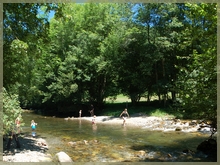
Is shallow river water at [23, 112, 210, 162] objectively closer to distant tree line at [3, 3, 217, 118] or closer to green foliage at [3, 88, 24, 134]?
green foliage at [3, 88, 24, 134]

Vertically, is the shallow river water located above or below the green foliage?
below

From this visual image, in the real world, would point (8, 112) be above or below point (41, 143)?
above

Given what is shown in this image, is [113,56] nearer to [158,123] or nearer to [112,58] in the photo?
[112,58]

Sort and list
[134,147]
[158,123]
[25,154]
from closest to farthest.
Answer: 1. [25,154]
2. [134,147]
3. [158,123]

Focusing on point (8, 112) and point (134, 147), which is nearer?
→ point (8, 112)

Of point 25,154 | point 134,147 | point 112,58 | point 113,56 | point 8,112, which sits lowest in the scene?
point 134,147

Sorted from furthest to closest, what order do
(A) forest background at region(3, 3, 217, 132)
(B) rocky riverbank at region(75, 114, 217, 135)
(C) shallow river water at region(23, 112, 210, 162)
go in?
(A) forest background at region(3, 3, 217, 132), (B) rocky riverbank at region(75, 114, 217, 135), (C) shallow river water at region(23, 112, 210, 162)

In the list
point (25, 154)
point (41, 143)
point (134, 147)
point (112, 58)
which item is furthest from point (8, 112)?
point (112, 58)

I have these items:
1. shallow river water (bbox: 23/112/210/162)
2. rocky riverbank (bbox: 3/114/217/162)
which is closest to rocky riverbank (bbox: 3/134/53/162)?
rocky riverbank (bbox: 3/114/217/162)

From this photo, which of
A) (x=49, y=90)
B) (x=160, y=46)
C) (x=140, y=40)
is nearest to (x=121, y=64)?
(x=140, y=40)

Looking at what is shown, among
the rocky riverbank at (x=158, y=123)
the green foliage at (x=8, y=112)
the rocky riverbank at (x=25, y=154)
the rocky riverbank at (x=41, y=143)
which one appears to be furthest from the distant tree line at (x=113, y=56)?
the green foliage at (x=8, y=112)

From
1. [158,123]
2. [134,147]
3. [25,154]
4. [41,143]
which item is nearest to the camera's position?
[25,154]

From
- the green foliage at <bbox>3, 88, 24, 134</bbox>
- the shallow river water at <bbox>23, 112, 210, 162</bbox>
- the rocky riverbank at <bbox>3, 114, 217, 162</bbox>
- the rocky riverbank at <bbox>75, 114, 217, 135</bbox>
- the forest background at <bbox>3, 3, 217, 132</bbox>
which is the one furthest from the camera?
the forest background at <bbox>3, 3, 217, 132</bbox>

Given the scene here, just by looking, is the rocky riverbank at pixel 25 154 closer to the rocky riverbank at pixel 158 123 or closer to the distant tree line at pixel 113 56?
the distant tree line at pixel 113 56
